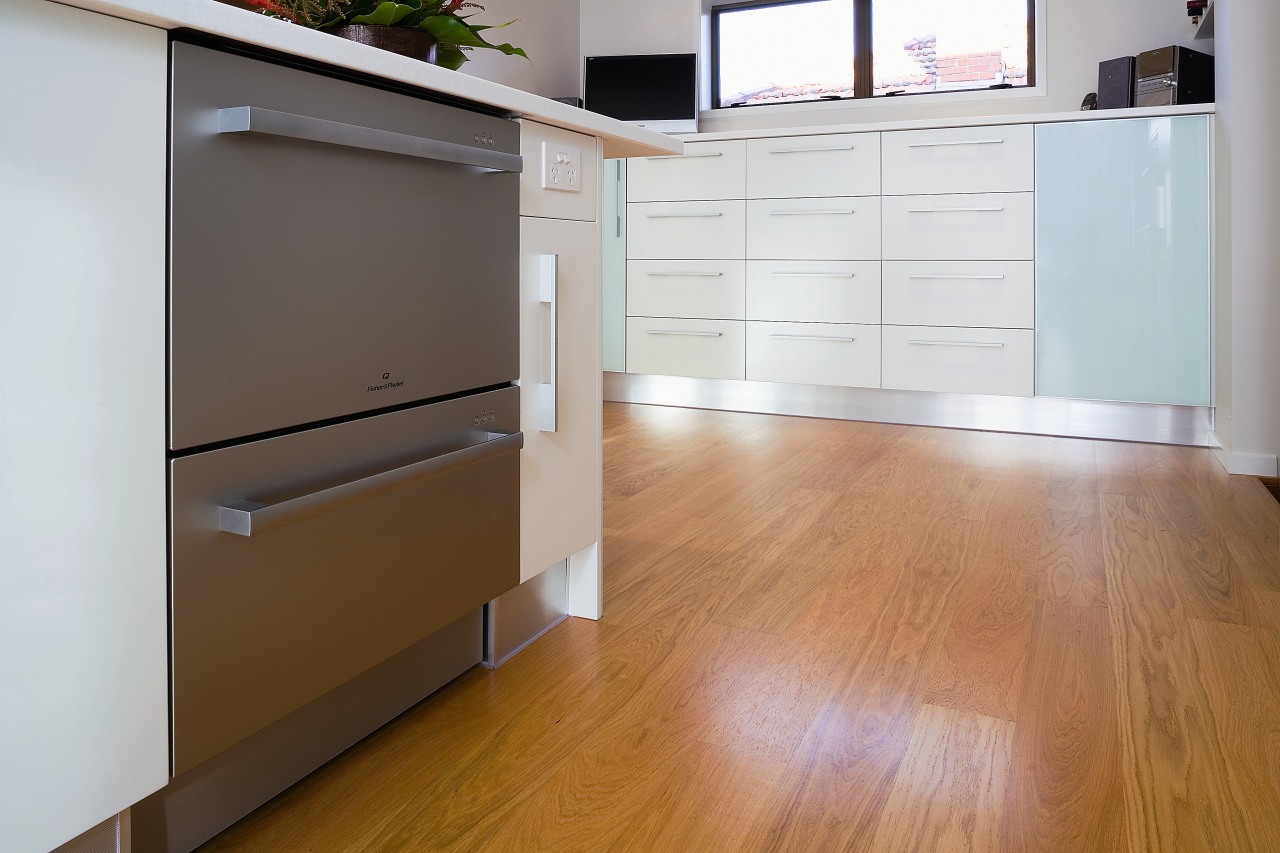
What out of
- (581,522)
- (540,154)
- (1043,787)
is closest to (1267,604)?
(1043,787)

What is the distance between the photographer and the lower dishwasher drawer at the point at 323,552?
870mm

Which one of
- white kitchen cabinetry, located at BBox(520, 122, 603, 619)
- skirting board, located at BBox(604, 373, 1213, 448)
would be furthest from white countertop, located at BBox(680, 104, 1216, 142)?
white kitchen cabinetry, located at BBox(520, 122, 603, 619)

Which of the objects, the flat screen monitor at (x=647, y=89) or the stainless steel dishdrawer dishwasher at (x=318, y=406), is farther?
the flat screen monitor at (x=647, y=89)

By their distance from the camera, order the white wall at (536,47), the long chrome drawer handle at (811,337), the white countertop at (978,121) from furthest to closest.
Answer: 1. the white wall at (536,47)
2. the long chrome drawer handle at (811,337)
3. the white countertop at (978,121)

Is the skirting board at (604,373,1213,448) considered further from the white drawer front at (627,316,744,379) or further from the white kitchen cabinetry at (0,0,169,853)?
the white kitchen cabinetry at (0,0,169,853)

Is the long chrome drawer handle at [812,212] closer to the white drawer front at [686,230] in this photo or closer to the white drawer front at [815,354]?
the white drawer front at [686,230]

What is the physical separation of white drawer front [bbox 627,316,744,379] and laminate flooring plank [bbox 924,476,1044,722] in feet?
5.44

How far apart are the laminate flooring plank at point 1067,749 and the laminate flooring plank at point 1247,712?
0.42 ft

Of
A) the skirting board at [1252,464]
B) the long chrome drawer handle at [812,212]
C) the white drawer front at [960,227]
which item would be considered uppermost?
the long chrome drawer handle at [812,212]

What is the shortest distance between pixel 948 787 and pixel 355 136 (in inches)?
38.7

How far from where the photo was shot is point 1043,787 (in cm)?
110

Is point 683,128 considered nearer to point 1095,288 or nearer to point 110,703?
point 1095,288

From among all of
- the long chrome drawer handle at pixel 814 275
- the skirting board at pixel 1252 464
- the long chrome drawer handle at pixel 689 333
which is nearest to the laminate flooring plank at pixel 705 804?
the skirting board at pixel 1252 464

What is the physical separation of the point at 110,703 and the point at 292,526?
9.0 inches
